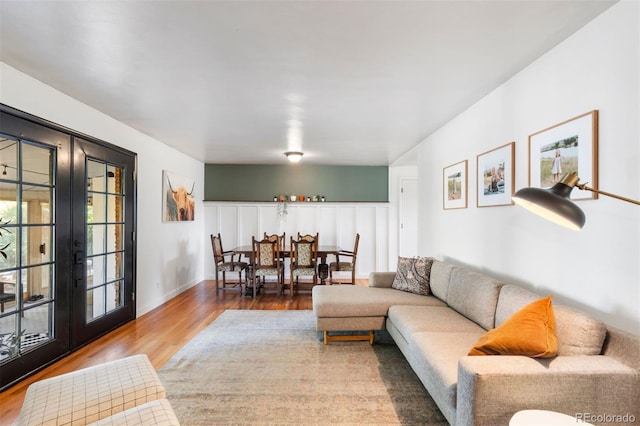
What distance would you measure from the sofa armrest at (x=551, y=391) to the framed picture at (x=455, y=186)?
2137 millimetres

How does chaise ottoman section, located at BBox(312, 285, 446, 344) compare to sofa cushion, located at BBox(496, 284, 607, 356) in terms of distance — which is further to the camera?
chaise ottoman section, located at BBox(312, 285, 446, 344)

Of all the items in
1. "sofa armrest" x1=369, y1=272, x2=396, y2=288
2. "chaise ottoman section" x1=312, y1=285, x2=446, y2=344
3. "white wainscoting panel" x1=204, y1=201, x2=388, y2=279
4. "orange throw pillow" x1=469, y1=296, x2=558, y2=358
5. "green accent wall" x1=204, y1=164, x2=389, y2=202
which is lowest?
"chaise ottoman section" x1=312, y1=285, x2=446, y2=344

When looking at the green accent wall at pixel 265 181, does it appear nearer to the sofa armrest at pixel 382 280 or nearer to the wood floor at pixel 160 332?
the wood floor at pixel 160 332

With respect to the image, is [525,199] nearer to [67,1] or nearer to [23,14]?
[67,1]

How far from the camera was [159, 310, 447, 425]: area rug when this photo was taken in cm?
214

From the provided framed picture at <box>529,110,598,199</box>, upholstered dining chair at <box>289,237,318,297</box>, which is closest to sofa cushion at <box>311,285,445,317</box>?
framed picture at <box>529,110,598,199</box>

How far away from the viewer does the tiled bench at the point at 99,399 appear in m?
1.45

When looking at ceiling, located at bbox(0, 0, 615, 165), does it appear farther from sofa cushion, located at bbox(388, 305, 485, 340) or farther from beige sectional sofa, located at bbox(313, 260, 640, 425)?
sofa cushion, located at bbox(388, 305, 485, 340)

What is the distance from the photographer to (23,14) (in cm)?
179

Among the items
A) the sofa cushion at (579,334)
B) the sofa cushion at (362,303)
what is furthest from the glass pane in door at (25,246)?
the sofa cushion at (579,334)

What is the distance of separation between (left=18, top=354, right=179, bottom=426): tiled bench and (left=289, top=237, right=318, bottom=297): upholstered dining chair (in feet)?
11.6

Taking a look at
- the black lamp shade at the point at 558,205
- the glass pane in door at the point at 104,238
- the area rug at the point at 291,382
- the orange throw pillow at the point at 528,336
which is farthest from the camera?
the glass pane in door at the point at 104,238

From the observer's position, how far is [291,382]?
2553 millimetres

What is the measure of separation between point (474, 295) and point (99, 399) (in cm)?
258
